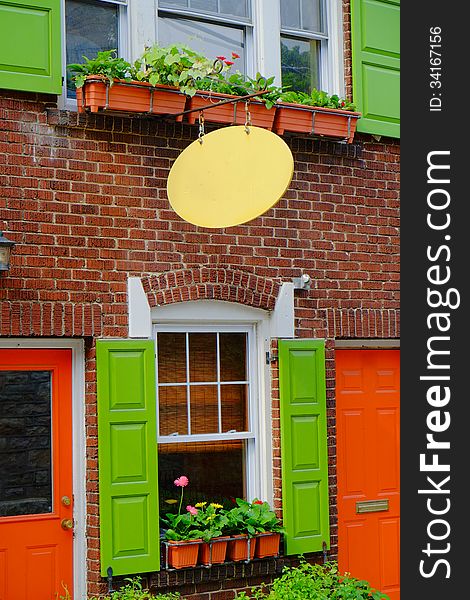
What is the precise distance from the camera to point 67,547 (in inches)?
289

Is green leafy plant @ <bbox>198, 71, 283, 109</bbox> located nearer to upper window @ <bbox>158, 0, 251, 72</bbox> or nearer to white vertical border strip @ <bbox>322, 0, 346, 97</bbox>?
upper window @ <bbox>158, 0, 251, 72</bbox>

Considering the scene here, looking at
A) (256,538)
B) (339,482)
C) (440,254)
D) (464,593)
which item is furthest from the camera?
(339,482)

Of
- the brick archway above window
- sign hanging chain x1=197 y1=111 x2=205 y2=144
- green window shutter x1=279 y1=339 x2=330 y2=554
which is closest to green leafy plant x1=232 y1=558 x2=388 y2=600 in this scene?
green window shutter x1=279 y1=339 x2=330 y2=554

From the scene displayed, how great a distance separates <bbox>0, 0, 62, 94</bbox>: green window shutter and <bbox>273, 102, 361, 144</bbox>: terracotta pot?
5.59 feet

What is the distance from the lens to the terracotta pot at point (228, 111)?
7613 millimetres

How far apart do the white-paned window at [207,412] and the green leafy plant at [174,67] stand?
172 cm

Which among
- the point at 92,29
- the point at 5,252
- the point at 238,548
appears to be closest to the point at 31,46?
the point at 92,29

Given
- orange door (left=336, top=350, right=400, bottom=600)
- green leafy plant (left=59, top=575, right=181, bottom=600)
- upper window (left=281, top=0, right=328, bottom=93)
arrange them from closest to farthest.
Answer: green leafy plant (left=59, top=575, right=181, bottom=600)
upper window (left=281, top=0, right=328, bottom=93)
orange door (left=336, top=350, right=400, bottom=600)

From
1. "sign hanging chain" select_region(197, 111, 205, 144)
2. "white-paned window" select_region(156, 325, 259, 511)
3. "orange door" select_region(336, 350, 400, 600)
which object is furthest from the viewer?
"orange door" select_region(336, 350, 400, 600)

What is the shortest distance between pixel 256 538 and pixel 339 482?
1157 mm

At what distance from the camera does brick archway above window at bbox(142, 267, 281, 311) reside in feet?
24.9

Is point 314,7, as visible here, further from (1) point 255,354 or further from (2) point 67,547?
(2) point 67,547

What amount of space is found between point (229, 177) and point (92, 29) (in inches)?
65.8

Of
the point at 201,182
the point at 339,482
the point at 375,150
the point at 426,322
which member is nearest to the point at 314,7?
the point at 375,150
